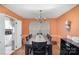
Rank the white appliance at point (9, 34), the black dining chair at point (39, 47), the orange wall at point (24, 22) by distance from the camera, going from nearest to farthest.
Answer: the orange wall at point (24, 22)
the white appliance at point (9, 34)
the black dining chair at point (39, 47)

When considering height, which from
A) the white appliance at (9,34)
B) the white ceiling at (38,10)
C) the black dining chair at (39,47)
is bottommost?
the black dining chair at (39,47)

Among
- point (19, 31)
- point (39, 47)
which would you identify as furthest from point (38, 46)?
point (19, 31)

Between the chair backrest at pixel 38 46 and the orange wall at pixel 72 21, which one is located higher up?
the orange wall at pixel 72 21

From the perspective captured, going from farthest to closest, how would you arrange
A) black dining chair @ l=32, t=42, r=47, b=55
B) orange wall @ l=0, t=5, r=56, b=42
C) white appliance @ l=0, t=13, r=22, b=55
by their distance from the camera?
black dining chair @ l=32, t=42, r=47, b=55
white appliance @ l=0, t=13, r=22, b=55
orange wall @ l=0, t=5, r=56, b=42

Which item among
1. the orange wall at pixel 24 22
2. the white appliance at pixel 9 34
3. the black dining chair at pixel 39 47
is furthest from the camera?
the black dining chair at pixel 39 47

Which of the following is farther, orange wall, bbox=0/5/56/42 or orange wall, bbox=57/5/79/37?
orange wall, bbox=57/5/79/37

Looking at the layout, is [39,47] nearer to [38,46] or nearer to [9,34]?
[38,46]

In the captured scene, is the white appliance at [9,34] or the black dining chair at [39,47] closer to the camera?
the white appliance at [9,34]

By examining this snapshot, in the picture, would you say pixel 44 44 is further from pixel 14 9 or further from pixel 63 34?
pixel 14 9

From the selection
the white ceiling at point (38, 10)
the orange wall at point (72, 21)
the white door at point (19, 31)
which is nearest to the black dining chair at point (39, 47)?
the white door at point (19, 31)

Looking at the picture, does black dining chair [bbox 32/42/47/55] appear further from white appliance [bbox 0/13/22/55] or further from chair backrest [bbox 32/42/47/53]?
white appliance [bbox 0/13/22/55]

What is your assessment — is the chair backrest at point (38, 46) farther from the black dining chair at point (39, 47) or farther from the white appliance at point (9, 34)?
the white appliance at point (9, 34)

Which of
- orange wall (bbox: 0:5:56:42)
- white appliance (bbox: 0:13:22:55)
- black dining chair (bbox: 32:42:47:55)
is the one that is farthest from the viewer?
black dining chair (bbox: 32:42:47:55)

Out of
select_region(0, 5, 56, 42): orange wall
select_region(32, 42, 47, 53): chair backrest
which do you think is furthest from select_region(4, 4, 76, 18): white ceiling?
select_region(32, 42, 47, 53): chair backrest
